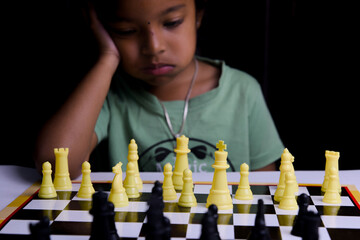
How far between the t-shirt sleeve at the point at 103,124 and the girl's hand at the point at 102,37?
0.23m

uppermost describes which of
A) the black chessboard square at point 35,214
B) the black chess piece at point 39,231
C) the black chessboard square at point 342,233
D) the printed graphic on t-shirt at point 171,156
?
the black chess piece at point 39,231

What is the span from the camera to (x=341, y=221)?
100 centimetres

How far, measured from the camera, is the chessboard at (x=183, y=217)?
0.93 metres

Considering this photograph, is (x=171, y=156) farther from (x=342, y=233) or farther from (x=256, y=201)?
(x=342, y=233)

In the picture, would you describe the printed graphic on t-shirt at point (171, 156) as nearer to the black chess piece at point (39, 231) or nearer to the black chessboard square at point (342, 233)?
the black chessboard square at point (342, 233)

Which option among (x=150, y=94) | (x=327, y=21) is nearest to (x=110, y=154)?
(x=150, y=94)

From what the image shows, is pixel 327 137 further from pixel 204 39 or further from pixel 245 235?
pixel 245 235

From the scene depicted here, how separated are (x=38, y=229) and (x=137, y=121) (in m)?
1.11

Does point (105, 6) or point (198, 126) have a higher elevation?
point (105, 6)

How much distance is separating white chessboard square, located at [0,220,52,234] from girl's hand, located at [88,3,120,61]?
3.08 ft

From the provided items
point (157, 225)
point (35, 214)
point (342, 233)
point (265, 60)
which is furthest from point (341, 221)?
point (265, 60)

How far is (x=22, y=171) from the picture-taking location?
1491 mm

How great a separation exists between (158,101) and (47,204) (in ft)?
2.71

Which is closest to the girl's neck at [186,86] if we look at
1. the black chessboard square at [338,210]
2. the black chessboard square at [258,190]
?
the black chessboard square at [258,190]
